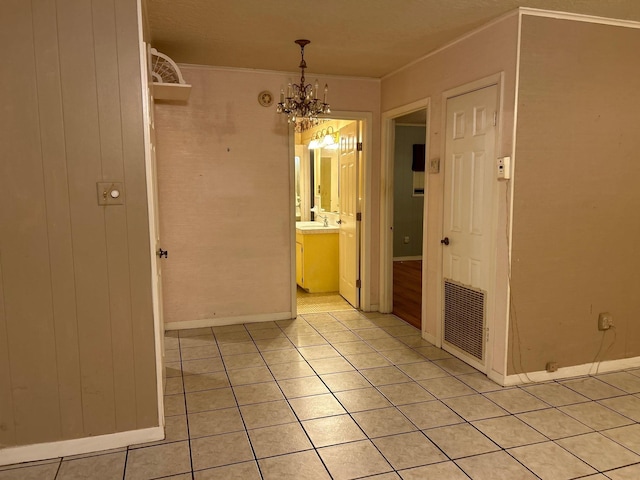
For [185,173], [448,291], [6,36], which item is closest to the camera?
[6,36]

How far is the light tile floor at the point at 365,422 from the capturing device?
223 centimetres

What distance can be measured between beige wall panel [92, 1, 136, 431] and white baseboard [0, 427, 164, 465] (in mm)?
56

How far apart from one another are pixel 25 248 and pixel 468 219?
281cm

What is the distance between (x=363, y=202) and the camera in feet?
15.9

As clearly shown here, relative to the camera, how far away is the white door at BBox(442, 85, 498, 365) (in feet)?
10.5

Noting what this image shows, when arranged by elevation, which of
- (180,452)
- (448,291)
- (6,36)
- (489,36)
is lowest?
(180,452)

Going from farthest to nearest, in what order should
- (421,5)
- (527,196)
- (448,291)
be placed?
(448,291) → (527,196) → (421,5)

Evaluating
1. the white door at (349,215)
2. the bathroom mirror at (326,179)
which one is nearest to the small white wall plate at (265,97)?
the white door at (349,215)

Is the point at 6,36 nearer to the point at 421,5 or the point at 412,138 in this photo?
the point at 421,5

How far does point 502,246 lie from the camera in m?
3.09

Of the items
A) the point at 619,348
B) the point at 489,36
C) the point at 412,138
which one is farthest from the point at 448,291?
the point at 412,138

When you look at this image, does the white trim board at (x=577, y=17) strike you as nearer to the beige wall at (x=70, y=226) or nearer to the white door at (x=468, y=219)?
the white door at (x=468, y=219)

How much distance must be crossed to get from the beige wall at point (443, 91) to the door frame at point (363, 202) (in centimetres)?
29

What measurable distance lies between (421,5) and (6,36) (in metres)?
2.22
